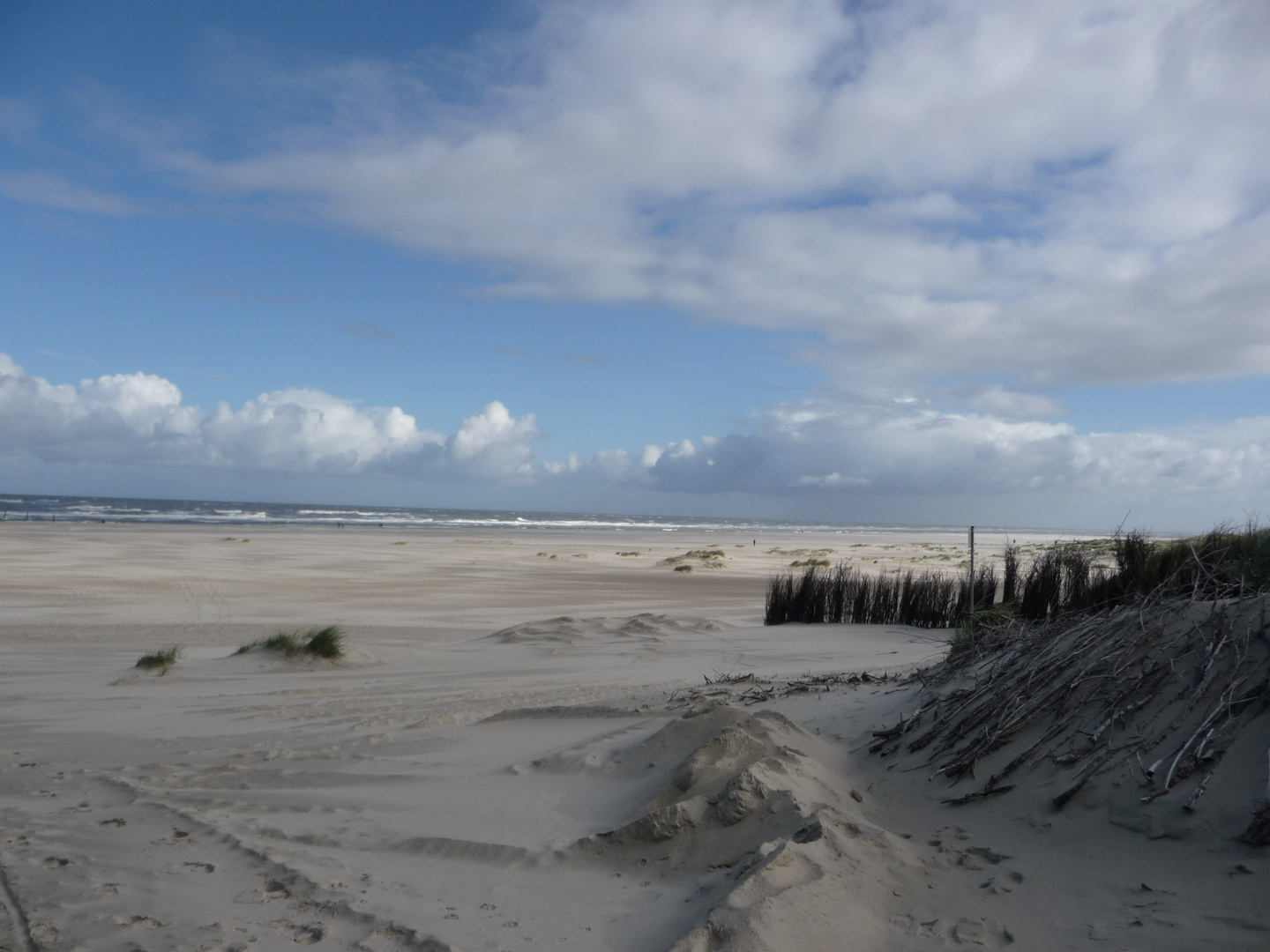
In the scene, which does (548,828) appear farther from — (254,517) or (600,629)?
(254,517)

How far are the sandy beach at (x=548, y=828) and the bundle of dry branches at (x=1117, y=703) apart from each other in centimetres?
15

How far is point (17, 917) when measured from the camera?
9.87 feet

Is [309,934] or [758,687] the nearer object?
[309,934]

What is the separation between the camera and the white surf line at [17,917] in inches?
111

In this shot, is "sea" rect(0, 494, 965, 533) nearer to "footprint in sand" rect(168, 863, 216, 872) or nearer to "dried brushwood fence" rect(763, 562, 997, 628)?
"dried brushwood fence" rect(763, 562, 997, 628)

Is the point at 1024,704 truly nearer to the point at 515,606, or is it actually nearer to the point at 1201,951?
the point at 1201,951

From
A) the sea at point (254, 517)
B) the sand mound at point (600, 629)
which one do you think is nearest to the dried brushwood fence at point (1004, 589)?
the sand mound at point (600, 629)

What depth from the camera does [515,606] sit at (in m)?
16.5

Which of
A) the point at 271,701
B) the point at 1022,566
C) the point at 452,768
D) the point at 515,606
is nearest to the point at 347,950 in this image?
the point at 452,768

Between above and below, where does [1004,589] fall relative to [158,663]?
above

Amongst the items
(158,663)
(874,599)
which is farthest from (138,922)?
(874,599)

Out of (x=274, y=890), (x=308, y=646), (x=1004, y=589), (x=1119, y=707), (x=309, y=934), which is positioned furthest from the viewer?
(x=1004, y=589)

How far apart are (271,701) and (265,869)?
157 inches

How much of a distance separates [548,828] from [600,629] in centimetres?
802
